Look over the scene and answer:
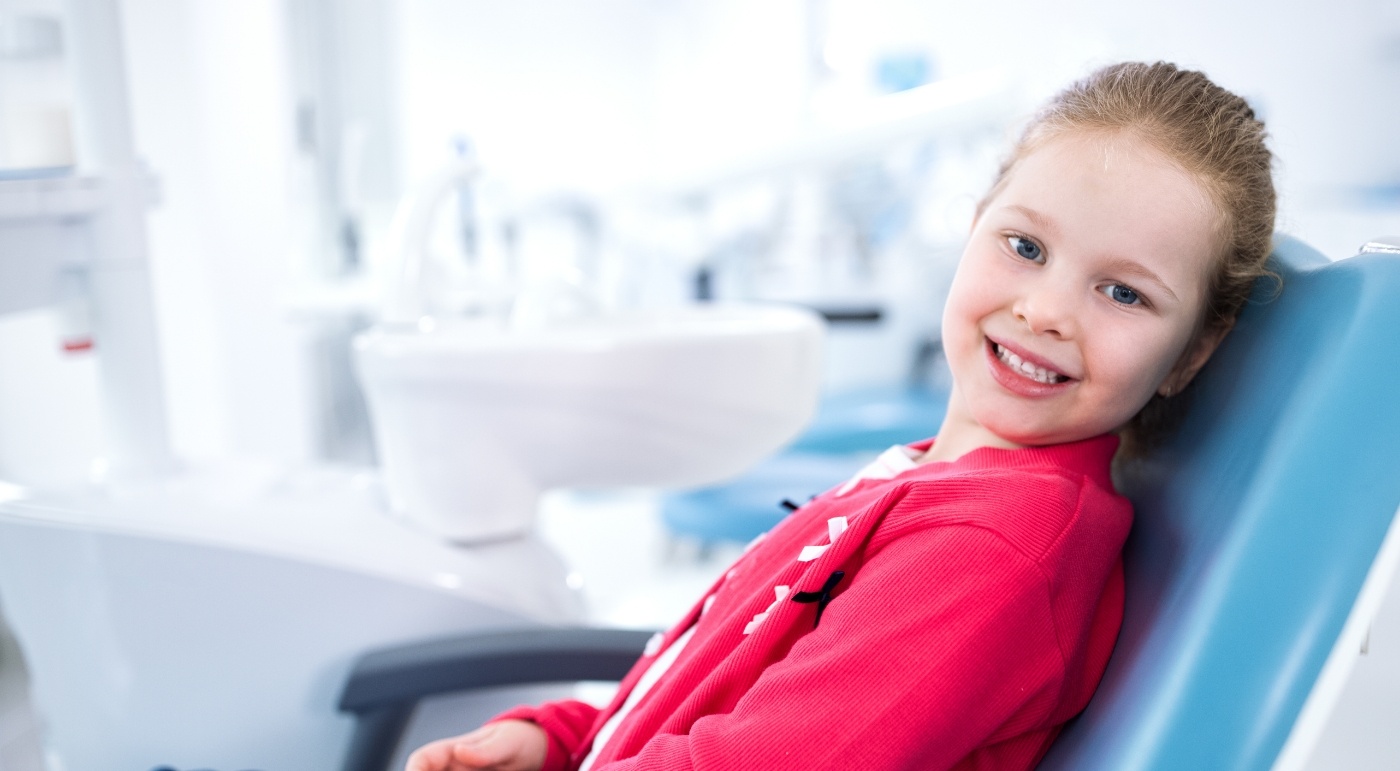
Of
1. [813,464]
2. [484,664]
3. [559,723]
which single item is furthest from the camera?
[813,464]

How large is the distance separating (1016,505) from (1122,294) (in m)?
0.15

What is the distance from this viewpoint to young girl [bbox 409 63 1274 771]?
50 cm

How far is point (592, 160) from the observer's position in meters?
3.30

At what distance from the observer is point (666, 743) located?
0.56 m

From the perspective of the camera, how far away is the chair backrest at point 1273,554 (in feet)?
1.35

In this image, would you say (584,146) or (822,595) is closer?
(822,595)

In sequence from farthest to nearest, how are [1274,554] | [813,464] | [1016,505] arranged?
1. [813,464]
2. [1016,505]
3. [1274,554]

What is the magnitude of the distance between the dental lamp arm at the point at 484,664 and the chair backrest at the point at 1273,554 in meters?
0.45

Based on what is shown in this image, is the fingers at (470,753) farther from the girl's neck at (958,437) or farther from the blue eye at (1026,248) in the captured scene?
the blue eye at (1026,248)

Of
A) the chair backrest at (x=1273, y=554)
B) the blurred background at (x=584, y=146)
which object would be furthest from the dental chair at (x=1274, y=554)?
the blurred background at (x=584, y=146)

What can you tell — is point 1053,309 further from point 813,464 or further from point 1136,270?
point 813,464

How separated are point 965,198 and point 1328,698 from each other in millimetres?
526

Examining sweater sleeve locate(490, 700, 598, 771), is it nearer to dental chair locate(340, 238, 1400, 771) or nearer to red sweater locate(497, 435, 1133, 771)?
red sweater locate(497, 435, 1133, 771)

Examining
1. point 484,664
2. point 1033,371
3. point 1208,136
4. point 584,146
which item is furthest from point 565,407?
point 584,146
